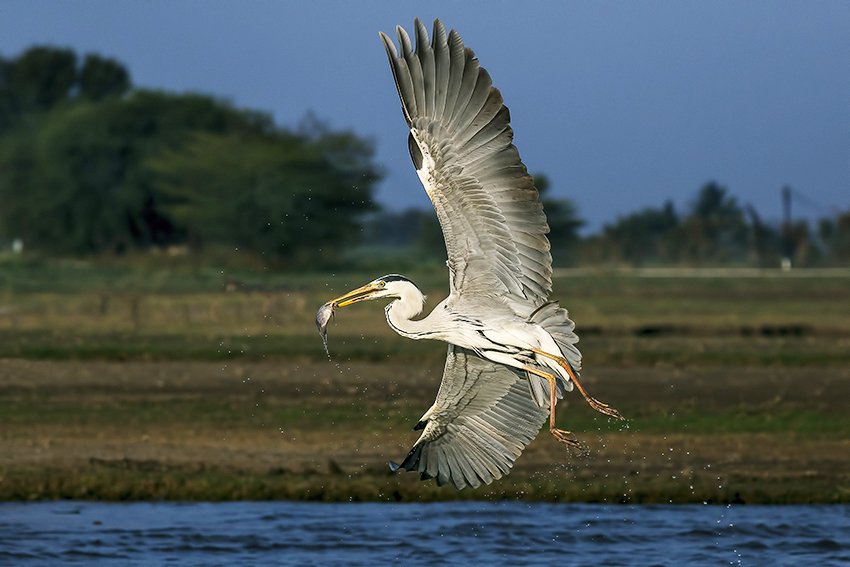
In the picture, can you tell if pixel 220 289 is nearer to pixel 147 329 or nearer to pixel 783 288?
pixel 147 329

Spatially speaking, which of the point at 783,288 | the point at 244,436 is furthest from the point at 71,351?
the point at 783,288

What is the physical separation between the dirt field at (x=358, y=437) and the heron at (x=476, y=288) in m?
4.29

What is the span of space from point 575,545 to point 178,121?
97.9 feet

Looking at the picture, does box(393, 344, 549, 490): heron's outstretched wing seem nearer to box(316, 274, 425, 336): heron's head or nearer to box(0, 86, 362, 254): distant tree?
box(316, 274, 425, 336): heron's head

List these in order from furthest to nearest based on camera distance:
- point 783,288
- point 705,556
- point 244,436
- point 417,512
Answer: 1. point 783,288
2. point 244,436
3. point 417,512
4. point 705,556

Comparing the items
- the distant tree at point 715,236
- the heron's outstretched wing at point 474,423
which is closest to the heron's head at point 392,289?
the heron's outstretched wing at point 474,423

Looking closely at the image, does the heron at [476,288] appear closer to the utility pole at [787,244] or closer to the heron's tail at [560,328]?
the heron's tail at [560,328]

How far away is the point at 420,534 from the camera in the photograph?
9.87 metres

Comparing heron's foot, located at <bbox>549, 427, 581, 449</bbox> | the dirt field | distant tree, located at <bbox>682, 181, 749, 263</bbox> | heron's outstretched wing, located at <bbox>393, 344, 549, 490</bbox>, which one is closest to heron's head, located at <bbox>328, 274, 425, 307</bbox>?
heron's outstretched wing, located at <bbox>393, 344, 549, 490</bbox>

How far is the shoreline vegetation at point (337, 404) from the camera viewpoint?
1136 centimetres

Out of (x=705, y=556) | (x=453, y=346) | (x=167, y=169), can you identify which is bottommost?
(x=705, y=556)

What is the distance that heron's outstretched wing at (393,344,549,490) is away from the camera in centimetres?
688

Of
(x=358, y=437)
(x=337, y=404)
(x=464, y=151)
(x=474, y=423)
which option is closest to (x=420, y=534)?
(x=474, y=423)

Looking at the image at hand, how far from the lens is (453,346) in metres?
7.00
